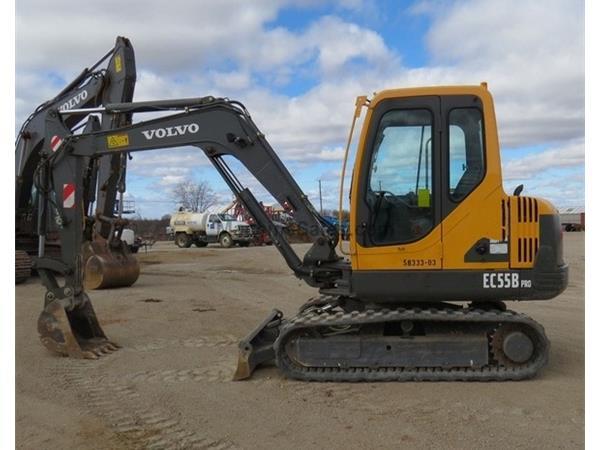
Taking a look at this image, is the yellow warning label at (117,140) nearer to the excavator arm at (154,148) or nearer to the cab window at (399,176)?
the excavator arm at (154,148)

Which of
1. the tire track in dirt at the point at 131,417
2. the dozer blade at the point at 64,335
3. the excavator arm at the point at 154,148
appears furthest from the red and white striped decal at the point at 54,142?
the tire track in dirt at the point at 131,417

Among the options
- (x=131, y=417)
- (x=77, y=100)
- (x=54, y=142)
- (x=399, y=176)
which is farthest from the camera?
(x=77, y=100)

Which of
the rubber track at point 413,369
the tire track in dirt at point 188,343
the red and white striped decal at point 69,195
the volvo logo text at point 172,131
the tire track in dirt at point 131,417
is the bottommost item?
the tire track in dirt at point 131,417

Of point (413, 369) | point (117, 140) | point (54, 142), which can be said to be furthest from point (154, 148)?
point (413, 369)

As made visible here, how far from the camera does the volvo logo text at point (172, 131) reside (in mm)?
7191

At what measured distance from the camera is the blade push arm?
691 centimetres

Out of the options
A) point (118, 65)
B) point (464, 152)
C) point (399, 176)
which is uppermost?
point (118, 65)

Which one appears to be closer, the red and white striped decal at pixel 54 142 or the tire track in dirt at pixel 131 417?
the tire track in dirt at pixel 131 417

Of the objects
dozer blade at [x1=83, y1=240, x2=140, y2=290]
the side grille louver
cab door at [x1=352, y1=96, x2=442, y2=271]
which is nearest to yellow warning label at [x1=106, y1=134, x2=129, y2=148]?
cab door at [x1=352, y1=96, x2=442, y2=271]

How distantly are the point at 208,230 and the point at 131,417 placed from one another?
34.8m

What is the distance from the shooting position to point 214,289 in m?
14.1

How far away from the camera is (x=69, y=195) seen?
780 centimetres

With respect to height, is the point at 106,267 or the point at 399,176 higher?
the point at 399,176

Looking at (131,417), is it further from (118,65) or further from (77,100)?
(118,65)
